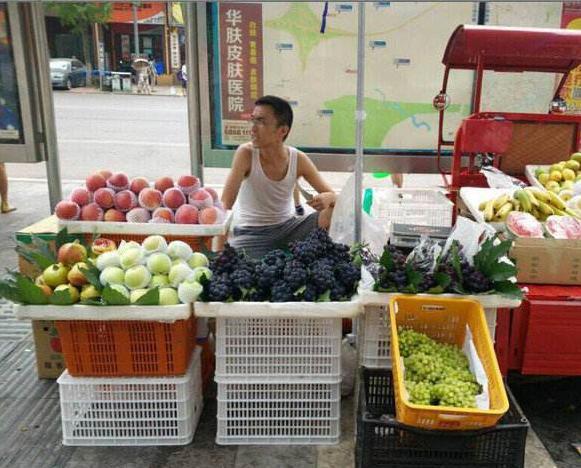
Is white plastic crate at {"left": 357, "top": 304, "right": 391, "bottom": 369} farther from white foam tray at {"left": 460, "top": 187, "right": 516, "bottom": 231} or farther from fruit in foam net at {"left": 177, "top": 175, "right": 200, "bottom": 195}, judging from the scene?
fruit in foam net at {"left": 177, "top": 175, "right": 200, "bottom": 195}

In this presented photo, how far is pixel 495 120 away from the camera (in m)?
3.88

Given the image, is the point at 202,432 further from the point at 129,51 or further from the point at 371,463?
the point at 129,51

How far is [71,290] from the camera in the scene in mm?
2492

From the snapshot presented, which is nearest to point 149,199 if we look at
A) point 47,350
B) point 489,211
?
Answer: point 47,350

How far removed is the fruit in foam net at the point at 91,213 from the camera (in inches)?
123

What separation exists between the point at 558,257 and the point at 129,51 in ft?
100

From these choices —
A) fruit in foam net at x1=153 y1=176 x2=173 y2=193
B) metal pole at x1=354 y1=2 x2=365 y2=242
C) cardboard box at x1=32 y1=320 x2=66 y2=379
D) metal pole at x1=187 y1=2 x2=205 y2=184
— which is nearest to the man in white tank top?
fruit in foam net at x1=153 y1=176 x2=173 y2=193

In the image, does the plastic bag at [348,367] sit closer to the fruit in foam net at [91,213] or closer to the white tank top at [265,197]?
the white tank top at [265,197]

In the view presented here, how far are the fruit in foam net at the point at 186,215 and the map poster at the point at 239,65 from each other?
1.58m

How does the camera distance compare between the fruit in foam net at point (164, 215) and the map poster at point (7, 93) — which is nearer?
the fruit in foam net at point (164, 215)

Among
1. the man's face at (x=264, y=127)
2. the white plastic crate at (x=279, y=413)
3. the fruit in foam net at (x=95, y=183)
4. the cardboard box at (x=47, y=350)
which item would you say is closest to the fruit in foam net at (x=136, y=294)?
the white plastic crate at (x=279, y=413)

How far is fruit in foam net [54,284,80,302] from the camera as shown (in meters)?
2.45

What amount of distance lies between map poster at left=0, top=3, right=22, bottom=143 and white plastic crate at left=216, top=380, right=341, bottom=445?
3163 millimetres

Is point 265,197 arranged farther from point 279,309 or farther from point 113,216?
point 279,309
